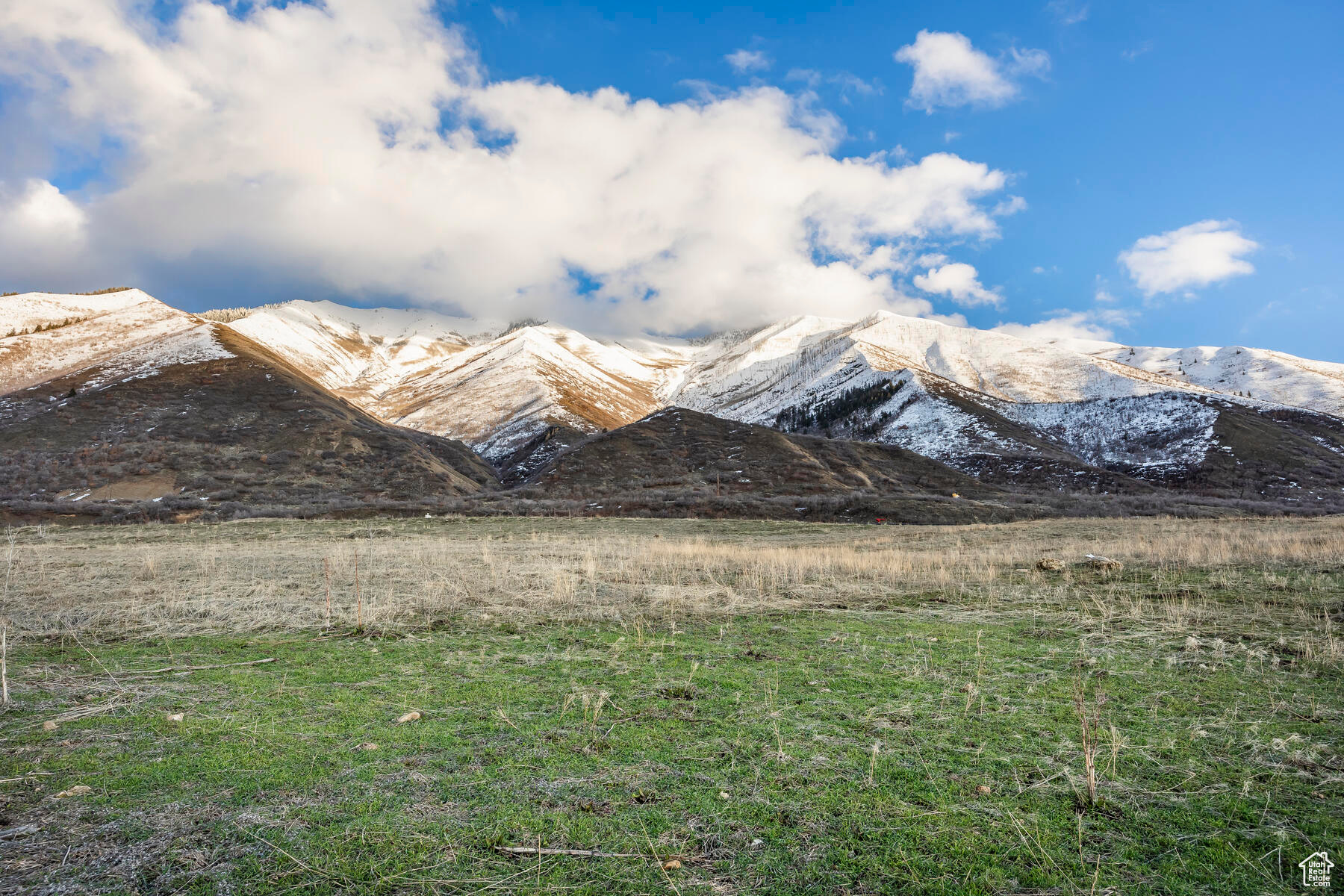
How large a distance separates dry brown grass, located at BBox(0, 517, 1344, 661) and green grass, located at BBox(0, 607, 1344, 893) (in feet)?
9.32

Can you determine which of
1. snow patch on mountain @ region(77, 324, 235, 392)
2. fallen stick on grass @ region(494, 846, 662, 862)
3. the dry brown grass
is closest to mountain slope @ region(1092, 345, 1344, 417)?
the dry brown grass

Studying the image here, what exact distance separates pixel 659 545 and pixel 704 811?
1923 centimetres

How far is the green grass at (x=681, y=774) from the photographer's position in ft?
12.0

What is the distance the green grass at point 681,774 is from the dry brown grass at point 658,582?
2842mm

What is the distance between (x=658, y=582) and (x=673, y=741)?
9537 millimetres

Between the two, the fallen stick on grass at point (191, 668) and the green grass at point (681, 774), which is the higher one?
the green grass at point (681, 774)

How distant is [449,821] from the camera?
164 inches

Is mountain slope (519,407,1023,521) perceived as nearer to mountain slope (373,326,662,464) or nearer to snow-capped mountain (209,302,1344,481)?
snow-capped mountain (209,302,1344,481)

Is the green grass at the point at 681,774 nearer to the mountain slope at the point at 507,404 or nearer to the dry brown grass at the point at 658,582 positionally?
the dry brown grass at the point at 658,582

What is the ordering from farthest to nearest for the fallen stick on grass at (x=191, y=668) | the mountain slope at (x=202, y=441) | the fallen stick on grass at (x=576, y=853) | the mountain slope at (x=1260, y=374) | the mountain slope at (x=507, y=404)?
the mountain slope at (x=1260, y=374), the mountain slope at (x=507, y=404), the mountain slope at (x=202, y=441), the fallen stick on grass at (x=191, y=668), the fallen stick on grass at (x=576, y=853)

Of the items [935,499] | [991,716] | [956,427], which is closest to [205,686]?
[991,716]

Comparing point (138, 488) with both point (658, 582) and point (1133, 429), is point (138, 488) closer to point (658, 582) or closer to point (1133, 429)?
point (658, 582)

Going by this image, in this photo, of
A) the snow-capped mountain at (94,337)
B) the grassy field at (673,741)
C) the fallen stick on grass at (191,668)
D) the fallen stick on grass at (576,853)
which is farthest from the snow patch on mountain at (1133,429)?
the snow-capped mountain at (94,337)

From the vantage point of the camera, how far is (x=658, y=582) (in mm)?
15047
